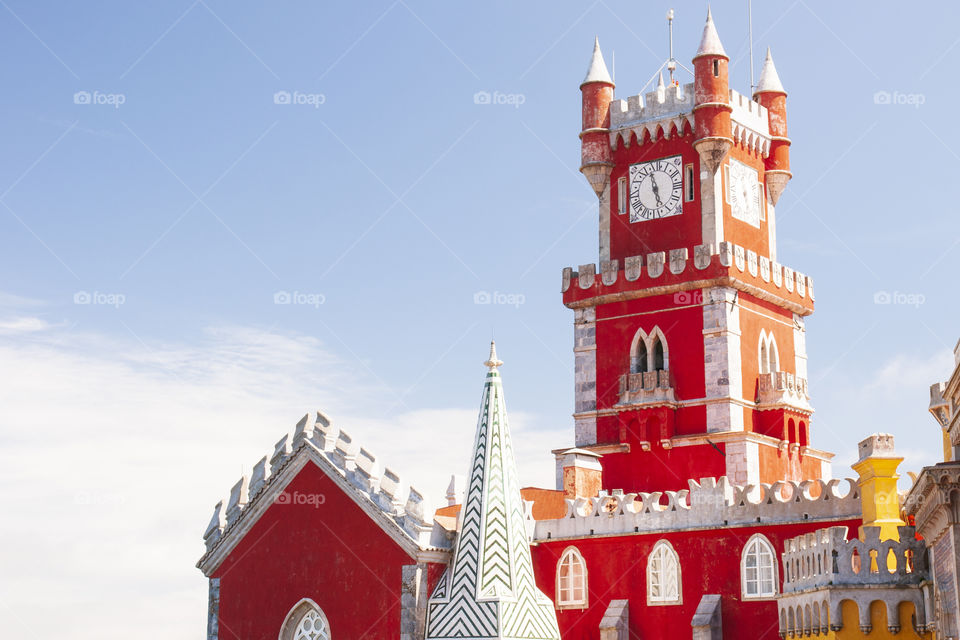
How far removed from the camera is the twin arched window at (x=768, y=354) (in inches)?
1593

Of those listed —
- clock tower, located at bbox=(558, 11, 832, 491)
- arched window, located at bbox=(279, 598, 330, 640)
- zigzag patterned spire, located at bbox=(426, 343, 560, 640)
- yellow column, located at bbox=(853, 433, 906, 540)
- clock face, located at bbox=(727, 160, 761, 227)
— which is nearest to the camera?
yellow column, located at bbox=(853, 433, 906, 540)

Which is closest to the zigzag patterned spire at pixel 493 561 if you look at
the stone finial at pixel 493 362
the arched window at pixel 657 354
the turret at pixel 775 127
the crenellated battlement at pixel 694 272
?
the stone finial at pixel 493 362

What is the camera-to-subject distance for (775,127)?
43938 mm

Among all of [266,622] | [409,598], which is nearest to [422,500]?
[409,598]

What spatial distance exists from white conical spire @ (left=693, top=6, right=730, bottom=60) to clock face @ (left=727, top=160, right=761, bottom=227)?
3499 millimetres

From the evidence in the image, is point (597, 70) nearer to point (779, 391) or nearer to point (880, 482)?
point (779, 391)

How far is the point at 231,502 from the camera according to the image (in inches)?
1460

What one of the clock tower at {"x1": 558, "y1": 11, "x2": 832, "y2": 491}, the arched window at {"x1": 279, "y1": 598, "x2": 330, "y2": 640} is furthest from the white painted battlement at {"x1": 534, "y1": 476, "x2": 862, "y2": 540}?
the arched window at {"x1": 279, "y1": 598, "x2": 330, "y2": 640}

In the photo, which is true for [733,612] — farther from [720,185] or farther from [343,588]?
[720,185]

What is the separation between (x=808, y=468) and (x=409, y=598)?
15.0 m

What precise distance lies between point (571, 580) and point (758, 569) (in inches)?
207

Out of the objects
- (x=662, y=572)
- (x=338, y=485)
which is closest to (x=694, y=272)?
(x=662, y=572)

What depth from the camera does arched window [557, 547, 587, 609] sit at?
33094 millimetres

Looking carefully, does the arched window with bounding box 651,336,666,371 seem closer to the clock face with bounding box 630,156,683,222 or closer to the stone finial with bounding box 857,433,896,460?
the clock face with bounding box 630,156,683,222
